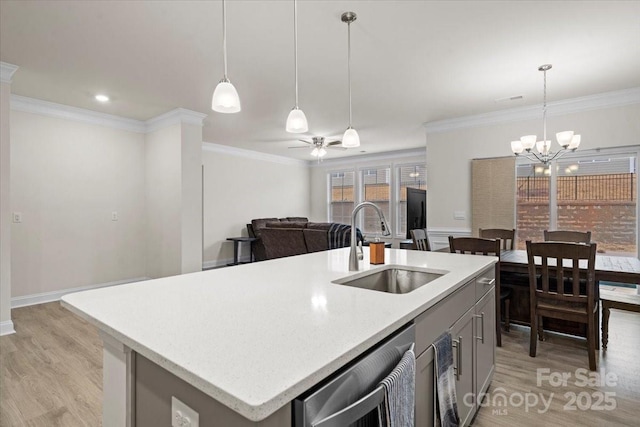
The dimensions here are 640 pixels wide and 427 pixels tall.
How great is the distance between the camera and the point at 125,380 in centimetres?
97

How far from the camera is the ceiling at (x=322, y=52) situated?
233cm

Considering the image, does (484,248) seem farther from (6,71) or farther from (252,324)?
(6,71)

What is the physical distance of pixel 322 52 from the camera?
292 cm

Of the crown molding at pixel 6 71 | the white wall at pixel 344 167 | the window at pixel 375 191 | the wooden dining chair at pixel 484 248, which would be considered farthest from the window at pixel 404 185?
the crown molding at pixel 6 71

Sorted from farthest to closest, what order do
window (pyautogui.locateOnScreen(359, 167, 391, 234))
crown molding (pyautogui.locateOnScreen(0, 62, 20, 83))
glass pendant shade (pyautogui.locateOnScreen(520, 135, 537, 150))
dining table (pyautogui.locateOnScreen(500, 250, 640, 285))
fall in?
window (pyautogui.locateOnScreen(359, 167, 391, 234)) < glass pendant shade (pyautogui.locateOnScreen(520, 135, 537, 150)) < crown molding (pyautogui.locateOnScreen(0, 62, 20, 83)) < dining table (pyautogui.locateOnScreen(500, 250, 640, 285))

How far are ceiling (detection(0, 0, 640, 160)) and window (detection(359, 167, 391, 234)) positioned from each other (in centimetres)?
362

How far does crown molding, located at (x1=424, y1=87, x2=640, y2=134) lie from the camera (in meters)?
3.84

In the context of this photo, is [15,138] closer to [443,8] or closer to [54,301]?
[54,301]

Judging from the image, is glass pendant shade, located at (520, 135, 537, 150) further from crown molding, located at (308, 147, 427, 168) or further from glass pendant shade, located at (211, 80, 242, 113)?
crown molding, located at (308, 147, 427, 168)

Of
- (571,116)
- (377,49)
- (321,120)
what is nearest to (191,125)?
(321,120)

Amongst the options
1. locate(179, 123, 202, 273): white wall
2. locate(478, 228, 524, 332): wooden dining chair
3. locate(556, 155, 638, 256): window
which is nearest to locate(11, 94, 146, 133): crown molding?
locate(179, 123, 202, 273): white wall

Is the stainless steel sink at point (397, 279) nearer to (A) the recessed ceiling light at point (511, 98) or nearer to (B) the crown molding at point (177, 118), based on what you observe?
(A) the recessed ceiling light at point (511, 98)

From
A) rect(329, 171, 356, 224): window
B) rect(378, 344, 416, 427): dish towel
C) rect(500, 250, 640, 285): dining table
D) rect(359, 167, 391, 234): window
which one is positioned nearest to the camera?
rect(378, 344, 416, 427): dish towel

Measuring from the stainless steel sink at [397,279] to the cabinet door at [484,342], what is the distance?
1.08ft
